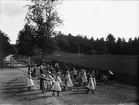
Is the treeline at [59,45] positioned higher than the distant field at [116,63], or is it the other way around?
the treeline at [59,45]

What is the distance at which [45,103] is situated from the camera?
13266 mm

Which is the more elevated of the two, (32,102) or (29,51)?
(29,51)

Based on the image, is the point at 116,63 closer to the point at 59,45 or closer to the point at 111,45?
the point at 59,45

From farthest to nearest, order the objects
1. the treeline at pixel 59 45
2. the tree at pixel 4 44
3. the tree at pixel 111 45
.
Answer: the tree at pixel 111 45 → the tree at pixel 4 44 → the treeline at pixel 59 45

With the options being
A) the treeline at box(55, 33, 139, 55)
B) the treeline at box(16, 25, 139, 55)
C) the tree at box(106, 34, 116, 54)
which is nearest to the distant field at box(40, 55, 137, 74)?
the treeline at box(16, 25, 139, 55)

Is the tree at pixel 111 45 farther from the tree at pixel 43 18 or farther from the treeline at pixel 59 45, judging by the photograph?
the tree at pixel 43 18

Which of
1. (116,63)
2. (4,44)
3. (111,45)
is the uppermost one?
(111,45)

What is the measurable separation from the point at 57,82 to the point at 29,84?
3.23 meters

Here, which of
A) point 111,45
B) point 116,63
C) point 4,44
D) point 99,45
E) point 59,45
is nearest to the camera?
point 116,63

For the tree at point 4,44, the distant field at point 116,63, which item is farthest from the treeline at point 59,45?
the distant field at point 116,63

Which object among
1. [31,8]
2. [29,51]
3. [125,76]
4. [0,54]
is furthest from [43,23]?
[29,51]

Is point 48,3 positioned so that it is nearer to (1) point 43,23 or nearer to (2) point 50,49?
(1) point 43,23

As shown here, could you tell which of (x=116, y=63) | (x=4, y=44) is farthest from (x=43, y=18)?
(x=4, y=44)

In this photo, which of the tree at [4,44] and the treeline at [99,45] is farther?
the treeline at [99,45]
